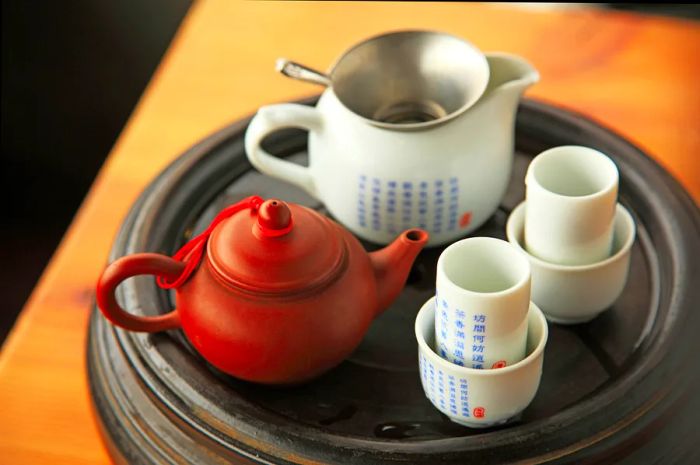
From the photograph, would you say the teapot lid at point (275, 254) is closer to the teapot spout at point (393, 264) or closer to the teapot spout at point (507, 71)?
the teapot spout at point (393, 264)

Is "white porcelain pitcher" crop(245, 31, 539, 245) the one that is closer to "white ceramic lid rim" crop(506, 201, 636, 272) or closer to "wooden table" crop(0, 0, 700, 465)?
"white ceramic lid rim" crop(506, 201, 636, 272)

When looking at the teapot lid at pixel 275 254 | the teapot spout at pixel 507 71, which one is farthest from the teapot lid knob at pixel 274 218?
the teapot spout at pixel 507 71

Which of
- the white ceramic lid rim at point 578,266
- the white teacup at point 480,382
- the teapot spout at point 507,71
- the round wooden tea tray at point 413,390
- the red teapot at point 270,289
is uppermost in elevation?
the teapot spout at point 507,71

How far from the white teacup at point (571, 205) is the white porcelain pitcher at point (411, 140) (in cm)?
7

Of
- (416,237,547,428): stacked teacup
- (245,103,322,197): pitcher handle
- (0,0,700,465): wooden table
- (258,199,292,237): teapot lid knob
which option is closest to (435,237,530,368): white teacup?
(416,237,547,428): stacked teacup

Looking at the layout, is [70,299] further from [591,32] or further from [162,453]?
[591,32]

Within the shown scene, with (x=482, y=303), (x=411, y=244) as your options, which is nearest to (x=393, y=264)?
(x=411, y=244)

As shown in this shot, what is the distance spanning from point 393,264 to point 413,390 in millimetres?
94

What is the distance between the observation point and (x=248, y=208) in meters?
0.70

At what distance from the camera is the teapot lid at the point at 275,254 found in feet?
2.15

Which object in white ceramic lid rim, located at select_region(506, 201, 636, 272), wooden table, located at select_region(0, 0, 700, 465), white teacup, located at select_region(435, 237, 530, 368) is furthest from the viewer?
wooden table, located at select_region(0, 0, 700, 465)

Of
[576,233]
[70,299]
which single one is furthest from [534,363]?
[70,299]

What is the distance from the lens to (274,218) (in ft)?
2.15

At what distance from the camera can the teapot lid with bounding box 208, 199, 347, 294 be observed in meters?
0.66
